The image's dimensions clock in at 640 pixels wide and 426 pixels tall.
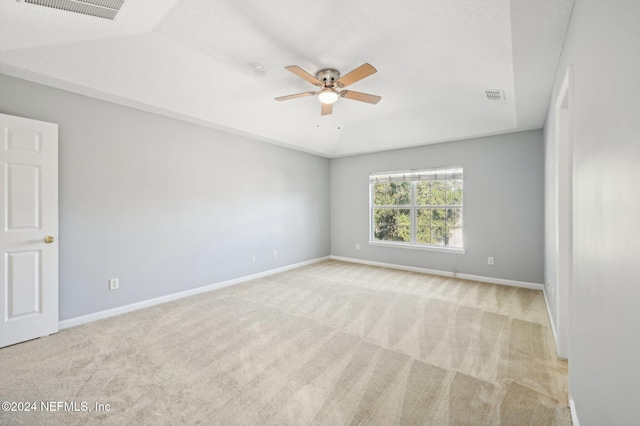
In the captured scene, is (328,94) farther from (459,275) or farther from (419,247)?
(459,275)

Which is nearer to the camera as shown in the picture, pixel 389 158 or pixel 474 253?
pixel 474 253

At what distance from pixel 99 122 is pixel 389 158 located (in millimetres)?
4762

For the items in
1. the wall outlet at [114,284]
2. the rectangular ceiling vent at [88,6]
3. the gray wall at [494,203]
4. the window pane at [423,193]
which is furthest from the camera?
the window pane at [423,193]

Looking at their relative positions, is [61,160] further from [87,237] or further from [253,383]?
[253,383]

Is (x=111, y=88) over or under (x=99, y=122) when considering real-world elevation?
over

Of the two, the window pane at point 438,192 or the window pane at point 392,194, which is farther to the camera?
the window pane at point 392,194

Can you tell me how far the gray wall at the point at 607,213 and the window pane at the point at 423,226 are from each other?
3854mm

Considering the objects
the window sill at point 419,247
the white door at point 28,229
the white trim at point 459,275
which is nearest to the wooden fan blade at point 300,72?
the white door at point 28,229

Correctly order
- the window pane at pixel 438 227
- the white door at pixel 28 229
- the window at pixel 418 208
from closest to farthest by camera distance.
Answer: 1. the white door at pixel 28 229
2. the window at pixel 418 208
3. the window pane at pixel 438 227

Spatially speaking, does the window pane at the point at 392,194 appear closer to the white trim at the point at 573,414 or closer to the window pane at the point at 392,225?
the window pane at the point at 392,225

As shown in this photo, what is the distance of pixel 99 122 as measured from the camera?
3.29 m

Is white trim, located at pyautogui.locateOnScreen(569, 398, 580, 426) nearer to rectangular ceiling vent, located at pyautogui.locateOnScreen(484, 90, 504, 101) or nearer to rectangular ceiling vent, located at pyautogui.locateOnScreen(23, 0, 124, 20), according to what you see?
rectangular ceiling vent, located at pyautogui.locateOnScreen(484, 90, 504, 101)

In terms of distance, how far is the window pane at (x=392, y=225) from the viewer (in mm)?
5785

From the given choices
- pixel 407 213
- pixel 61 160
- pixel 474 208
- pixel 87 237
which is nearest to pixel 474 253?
pixel 474 208
